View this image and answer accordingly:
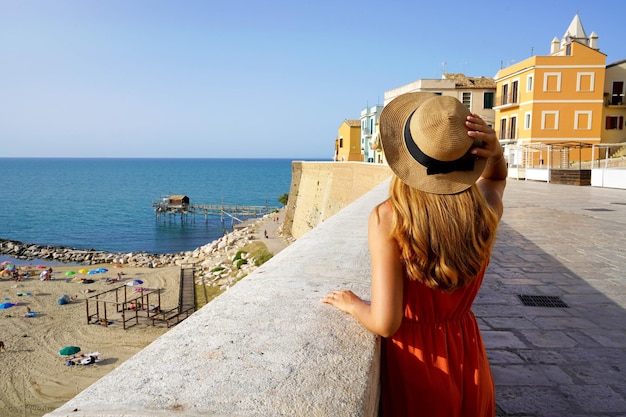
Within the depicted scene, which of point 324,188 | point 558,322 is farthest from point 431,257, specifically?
point 324,188

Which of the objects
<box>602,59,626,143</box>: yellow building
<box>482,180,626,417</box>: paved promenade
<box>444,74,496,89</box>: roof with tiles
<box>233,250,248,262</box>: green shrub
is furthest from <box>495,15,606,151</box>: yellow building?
<box>482,180,626,417</box>: paved promenade

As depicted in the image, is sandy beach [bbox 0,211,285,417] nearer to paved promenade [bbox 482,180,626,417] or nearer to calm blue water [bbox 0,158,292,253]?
paved promenade [bbox 482,180,626,417]

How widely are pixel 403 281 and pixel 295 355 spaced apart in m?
0.47

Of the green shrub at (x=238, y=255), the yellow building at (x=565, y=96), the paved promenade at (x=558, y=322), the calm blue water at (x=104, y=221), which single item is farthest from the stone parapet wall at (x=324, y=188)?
the calm blue water at (x=104, y=221)

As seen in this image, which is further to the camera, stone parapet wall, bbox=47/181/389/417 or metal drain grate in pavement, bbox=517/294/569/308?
metal drain grate in pavement, bbox=517/294/569/308

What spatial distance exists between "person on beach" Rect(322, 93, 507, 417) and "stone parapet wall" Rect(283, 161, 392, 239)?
17.9 metres

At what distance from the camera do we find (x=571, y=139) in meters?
31.5

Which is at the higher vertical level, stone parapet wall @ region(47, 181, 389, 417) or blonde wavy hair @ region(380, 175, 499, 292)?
blonde wavy hair @ region(380, 175, 499, 292)

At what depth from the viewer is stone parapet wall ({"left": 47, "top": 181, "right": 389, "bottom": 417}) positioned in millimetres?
1271

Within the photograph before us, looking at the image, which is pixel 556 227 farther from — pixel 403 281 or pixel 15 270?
pixel 15 270

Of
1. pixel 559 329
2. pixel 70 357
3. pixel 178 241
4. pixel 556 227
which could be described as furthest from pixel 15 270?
pixel 559 329

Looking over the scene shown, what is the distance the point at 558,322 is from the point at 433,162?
9.93 feet

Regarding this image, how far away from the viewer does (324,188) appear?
1208 inches

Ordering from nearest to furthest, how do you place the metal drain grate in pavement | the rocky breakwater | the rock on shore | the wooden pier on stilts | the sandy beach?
the metal drain grate in pavement
the sandy beach
the rocky breakwater
the rock on shore
the wooden pier on stilts
